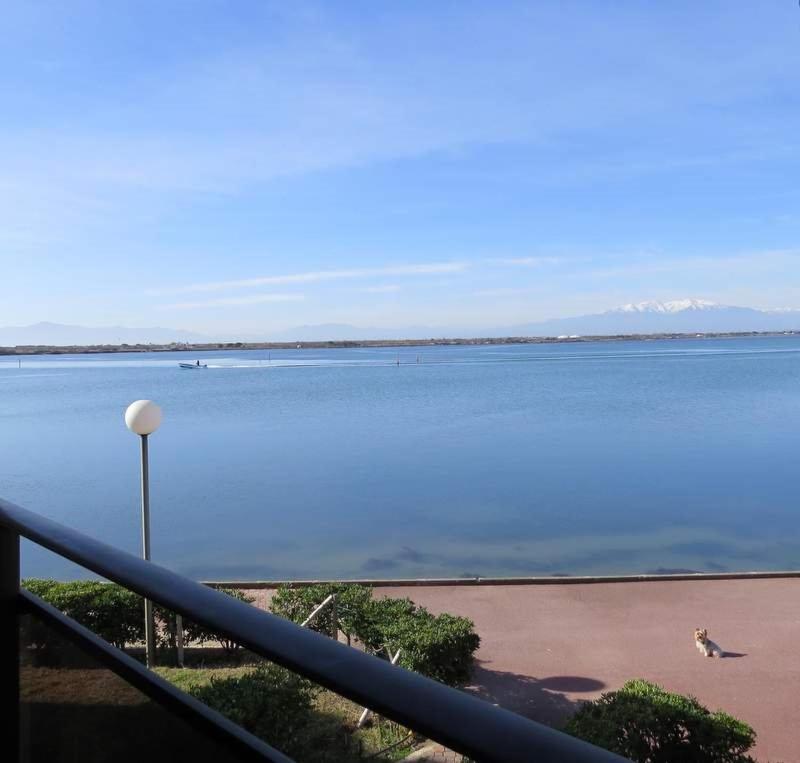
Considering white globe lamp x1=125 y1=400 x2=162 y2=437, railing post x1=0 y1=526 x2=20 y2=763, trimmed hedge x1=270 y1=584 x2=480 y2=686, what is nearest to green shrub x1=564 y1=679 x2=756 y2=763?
trimmed hedge x1=270 y1=584 x2=480 y2=686

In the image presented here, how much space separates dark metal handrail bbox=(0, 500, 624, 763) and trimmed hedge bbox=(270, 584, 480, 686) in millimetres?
6246

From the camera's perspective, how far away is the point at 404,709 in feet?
2.04

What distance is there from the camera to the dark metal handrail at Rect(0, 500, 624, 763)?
1.88ft

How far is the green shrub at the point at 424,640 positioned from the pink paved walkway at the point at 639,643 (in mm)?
715

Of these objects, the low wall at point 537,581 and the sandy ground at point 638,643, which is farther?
the low wall at point 537,581

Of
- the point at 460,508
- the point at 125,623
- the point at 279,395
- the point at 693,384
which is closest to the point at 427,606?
the point at 125,623

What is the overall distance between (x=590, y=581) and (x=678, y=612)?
5.34ft

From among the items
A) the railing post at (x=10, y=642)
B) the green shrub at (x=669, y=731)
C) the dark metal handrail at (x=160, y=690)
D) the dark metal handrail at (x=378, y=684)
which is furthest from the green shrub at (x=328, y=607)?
the dark metal handrail at (x=378, y=684)

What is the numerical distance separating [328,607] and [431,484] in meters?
16.1

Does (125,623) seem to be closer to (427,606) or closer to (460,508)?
(427,606)

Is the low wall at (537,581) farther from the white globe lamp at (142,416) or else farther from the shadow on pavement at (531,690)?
the white globe lamp at (142,416)

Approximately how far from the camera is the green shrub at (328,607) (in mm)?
8344

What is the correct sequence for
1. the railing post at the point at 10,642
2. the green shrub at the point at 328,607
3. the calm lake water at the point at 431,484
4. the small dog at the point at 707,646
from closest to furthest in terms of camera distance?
1. the railing post at the point at 10,642
2. the green shrub at the point at 328,607
3. the small dog at the point at 707,646
4. the calm lake water at the point at 431,484

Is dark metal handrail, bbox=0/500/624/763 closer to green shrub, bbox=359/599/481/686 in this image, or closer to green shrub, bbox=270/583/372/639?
green shrub, bbox=359/599/481/686
